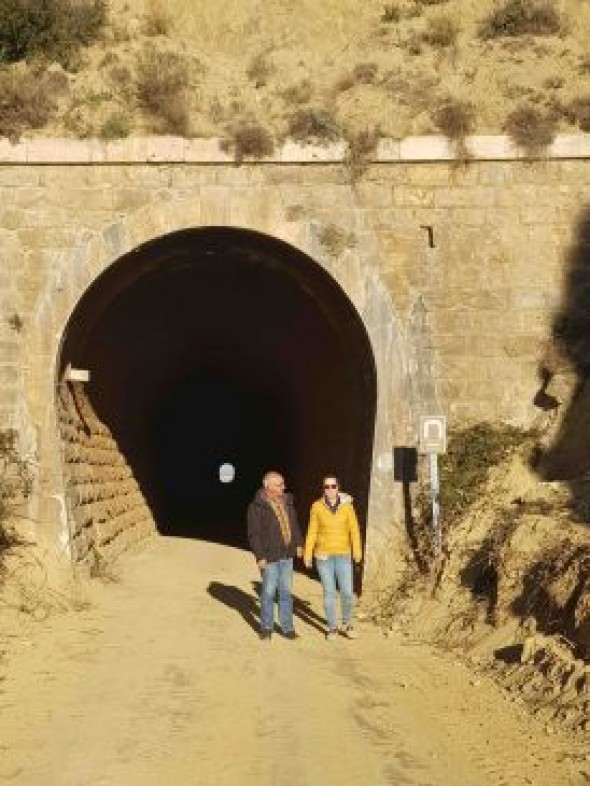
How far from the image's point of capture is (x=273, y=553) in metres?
10.1

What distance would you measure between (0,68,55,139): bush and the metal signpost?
7.05 m

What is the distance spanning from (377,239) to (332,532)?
15.6ft

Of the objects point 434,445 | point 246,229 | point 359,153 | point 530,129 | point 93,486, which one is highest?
point 530,129

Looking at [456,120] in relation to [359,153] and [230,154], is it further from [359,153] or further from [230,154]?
[230,154]

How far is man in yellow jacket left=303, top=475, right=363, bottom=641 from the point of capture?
10135 millimetres

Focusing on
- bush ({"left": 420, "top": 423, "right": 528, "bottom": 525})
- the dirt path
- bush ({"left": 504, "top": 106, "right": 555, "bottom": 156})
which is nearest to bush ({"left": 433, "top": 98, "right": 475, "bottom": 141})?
bush ({"left": 504, "top": 106, "right": 555, "bottom": 156})

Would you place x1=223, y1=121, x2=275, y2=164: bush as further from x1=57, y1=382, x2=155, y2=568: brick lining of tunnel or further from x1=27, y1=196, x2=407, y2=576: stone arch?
x1=57, y1=382, x2=155, y2=568: brick lining of tunnel

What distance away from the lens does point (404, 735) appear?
21.8 ft

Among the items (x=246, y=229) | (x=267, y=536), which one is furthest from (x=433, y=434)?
(x=246, y=229)

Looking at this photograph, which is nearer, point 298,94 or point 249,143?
point 249,143

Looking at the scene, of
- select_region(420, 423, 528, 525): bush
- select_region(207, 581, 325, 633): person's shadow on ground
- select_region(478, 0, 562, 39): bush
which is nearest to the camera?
select_region(207, 581, 325, 633): person's shadow on ground

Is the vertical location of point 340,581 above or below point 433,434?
below

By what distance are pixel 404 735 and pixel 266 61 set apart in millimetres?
12231

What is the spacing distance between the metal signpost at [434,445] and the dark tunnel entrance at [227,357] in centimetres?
128
